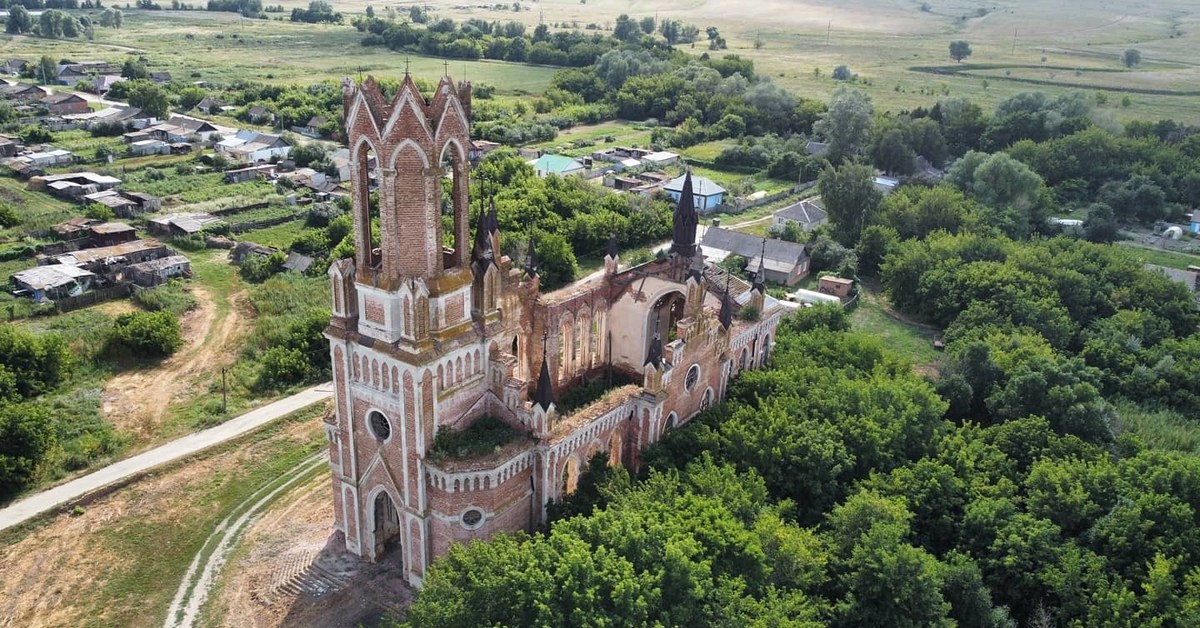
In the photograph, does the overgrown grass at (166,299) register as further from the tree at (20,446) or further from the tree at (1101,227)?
the tree at (1101,227)

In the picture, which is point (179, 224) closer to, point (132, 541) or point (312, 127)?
point (132, 541)

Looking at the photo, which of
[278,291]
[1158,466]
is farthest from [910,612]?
[278,291]

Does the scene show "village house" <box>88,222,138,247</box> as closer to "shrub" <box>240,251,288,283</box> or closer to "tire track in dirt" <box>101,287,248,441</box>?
"shrub" <box>240,251,288,283</box>

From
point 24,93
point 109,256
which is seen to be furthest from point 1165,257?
point 24,93

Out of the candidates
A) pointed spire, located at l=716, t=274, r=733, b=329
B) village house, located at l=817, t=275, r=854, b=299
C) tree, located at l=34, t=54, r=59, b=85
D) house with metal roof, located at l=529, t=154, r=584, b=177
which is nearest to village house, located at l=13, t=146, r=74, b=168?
house with metal roof, located at l=529, t=154, r=584, b=177

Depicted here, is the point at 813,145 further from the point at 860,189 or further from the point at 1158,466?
the point at 1158,466

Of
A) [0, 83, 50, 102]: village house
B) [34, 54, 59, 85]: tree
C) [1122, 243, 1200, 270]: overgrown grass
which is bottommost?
[1122, 243, 1200, 270]: overgrown grass

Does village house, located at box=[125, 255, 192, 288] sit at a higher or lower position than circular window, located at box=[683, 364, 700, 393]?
lower
